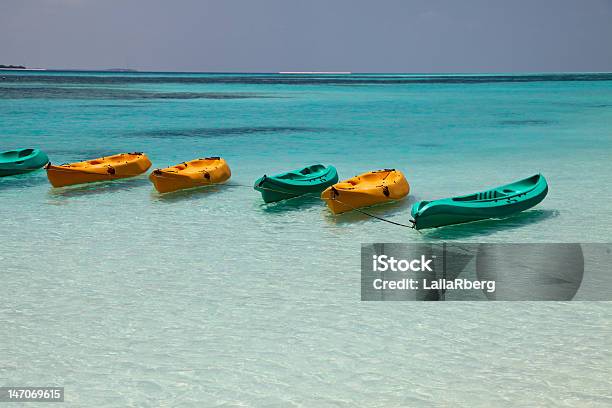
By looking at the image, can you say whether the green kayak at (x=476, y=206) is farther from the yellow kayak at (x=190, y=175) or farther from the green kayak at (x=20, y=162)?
the green kayak at (x=20, y=162)

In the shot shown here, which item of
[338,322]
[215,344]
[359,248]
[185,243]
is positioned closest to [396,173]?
[359,248]

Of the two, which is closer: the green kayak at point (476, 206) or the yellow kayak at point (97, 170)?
the green kayak at point (476, 206)

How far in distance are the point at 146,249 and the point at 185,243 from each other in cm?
65

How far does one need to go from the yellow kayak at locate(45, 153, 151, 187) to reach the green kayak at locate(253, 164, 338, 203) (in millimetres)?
4276

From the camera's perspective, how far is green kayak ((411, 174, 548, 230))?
1128 centimetres

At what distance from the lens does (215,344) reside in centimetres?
723

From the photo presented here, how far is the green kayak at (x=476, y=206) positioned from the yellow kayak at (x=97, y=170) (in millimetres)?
7606

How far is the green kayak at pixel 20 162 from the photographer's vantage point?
16.6 m

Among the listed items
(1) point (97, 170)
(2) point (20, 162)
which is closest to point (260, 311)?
(1) point (97, 170)

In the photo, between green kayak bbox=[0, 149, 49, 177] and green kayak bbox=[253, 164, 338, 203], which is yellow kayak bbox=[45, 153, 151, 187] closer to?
green kayak bbox=[0, 149, 49, 177]

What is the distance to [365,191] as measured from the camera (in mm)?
12703

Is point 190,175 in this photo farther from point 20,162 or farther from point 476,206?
point 476,206

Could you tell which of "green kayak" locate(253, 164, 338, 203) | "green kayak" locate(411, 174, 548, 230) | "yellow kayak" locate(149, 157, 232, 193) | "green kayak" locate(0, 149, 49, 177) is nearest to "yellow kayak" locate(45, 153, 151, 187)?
"yellow kayak" locate(149, 157, 232, 193)

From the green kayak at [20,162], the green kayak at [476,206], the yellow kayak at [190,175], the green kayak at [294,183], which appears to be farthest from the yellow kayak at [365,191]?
the green kayak at [20,162]
